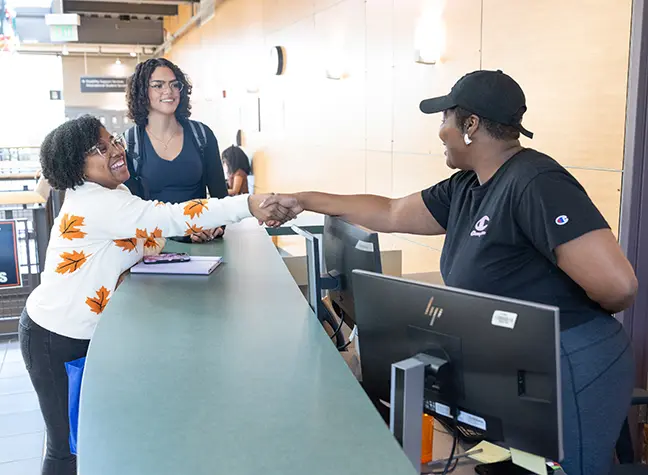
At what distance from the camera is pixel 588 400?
1.56m

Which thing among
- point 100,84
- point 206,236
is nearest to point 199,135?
point 206,236

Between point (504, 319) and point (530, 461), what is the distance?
0.28 m

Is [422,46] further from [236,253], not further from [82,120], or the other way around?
[82,120]

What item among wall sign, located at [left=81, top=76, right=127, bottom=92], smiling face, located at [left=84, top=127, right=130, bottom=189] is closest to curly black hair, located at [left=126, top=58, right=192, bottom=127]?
smiling face, located at [left=84, top=127, right=130, bottom=189]

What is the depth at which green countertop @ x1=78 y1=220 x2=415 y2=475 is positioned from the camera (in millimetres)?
1016

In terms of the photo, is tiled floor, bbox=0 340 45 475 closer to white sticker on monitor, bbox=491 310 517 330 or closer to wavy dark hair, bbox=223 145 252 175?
white sticker on monitor, bbox=491 310 517 330

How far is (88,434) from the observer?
3.59 feet

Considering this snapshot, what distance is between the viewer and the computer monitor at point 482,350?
103 centimetres

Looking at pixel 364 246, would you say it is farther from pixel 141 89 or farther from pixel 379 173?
pixel 379 173

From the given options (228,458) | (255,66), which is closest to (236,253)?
(228,458)

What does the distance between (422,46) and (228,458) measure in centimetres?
320

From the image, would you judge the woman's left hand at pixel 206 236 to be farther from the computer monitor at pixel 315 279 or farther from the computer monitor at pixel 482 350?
the computer monitor at pixel 482 350

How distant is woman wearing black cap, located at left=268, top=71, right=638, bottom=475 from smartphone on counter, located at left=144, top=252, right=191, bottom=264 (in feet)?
3.34

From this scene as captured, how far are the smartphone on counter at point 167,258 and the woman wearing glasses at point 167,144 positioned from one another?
329mm
